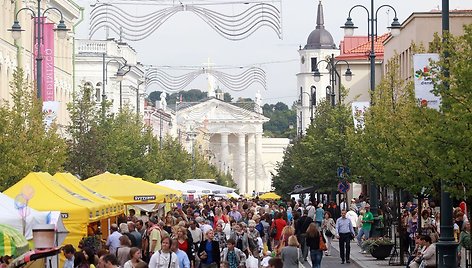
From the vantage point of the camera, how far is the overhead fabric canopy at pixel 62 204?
22672mm

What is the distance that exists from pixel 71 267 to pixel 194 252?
787 centimetres

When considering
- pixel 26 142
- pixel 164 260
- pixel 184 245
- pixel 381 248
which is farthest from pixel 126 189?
pixel 164 260

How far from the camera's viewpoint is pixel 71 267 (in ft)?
65.2

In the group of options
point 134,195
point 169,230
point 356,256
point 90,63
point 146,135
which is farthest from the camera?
point 90,63

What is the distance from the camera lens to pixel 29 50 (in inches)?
2650

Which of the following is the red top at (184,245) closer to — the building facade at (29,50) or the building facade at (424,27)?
the building facade at (29,50)

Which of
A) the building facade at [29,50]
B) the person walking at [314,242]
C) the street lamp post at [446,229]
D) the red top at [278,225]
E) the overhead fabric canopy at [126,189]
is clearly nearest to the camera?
the street lamp post at [446,229]

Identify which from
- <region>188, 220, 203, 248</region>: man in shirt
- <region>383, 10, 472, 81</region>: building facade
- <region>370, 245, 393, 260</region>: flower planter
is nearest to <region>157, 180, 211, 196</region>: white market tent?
<region>383, 10, 472, 81</region>: building facade

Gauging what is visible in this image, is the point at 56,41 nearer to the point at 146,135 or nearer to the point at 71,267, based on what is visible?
the point at 146,135

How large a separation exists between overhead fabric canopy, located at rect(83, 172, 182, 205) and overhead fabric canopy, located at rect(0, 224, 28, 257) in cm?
1809

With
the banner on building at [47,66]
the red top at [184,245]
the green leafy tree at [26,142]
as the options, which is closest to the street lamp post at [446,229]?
the red top at [184,245]

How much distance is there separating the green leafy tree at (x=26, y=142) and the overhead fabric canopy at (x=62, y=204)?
1026cm

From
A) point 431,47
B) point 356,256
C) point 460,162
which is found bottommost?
point 356,256

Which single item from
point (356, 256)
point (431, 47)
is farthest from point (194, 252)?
point (356, 256)
